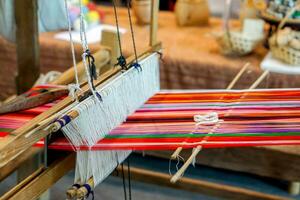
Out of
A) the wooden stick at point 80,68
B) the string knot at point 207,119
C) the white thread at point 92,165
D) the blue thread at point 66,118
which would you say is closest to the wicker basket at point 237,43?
the wooden stick at point 80,68

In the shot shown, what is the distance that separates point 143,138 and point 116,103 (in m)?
0.12

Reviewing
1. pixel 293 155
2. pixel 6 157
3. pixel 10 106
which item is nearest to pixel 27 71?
pixel 10 106

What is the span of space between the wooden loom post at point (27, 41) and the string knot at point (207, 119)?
0.68m

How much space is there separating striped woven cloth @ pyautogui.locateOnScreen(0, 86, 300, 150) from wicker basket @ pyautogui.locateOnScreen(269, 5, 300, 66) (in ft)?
1.66

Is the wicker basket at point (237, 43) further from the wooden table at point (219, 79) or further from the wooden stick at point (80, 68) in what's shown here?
the wooden stick at point (80, 68)

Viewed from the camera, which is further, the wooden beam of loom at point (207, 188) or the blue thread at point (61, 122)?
the wooden beam of loom at point (207, 188)

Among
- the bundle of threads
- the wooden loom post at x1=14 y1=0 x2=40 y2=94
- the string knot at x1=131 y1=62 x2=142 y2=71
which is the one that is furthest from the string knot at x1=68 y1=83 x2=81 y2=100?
the bundle of threads

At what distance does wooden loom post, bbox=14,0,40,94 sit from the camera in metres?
1.57

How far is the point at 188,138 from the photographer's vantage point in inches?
44.6

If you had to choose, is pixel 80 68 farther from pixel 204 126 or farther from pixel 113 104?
pixel 204 126

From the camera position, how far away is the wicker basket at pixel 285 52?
1853 millimetres

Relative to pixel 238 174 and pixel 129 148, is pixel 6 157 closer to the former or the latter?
pixel 129 148

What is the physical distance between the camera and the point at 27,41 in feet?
5.27

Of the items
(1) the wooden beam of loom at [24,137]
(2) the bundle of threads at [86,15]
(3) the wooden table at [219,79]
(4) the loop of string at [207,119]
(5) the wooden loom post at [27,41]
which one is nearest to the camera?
(1) the wooden beam of loom at [24,137]
